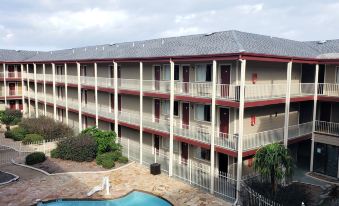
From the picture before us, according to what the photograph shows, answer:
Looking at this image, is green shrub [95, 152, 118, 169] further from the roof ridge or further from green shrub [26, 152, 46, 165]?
the roof ridge

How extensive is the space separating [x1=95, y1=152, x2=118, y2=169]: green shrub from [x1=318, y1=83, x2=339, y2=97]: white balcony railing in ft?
58.5

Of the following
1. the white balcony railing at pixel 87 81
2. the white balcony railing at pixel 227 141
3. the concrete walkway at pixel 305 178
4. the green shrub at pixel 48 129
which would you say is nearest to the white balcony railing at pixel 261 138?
the white balcony railing at pixel 227 141

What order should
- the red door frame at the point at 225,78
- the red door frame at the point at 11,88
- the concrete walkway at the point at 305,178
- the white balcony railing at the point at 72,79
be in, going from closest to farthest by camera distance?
the red door frame at the point at 225,78
the concrete walkway at the point at 305,178
the white balcony railing at the point at 72,79
the red door frame at the point at 11,88

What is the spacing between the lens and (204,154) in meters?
23.6

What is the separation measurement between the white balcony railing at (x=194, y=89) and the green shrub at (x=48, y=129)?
15.2m

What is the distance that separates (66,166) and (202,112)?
12.0 metres

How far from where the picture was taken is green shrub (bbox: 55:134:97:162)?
2591cm

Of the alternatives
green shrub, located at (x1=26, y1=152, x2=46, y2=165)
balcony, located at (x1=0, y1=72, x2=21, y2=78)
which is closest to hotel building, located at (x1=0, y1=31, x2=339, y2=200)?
green shrub, located at (x1=26, y1=152, x2=46, y2=165)

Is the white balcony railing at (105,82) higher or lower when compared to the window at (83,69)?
lower

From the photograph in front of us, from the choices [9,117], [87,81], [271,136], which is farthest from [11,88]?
[271,136]

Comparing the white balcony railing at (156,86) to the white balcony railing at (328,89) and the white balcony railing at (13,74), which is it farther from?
the white balcony railing at (13,74)

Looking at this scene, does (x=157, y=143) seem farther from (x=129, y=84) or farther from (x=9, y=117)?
(x=9, y=117)

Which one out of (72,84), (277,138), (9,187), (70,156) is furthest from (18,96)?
(277,138)

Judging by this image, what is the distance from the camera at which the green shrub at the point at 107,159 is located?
24422 millimetres
